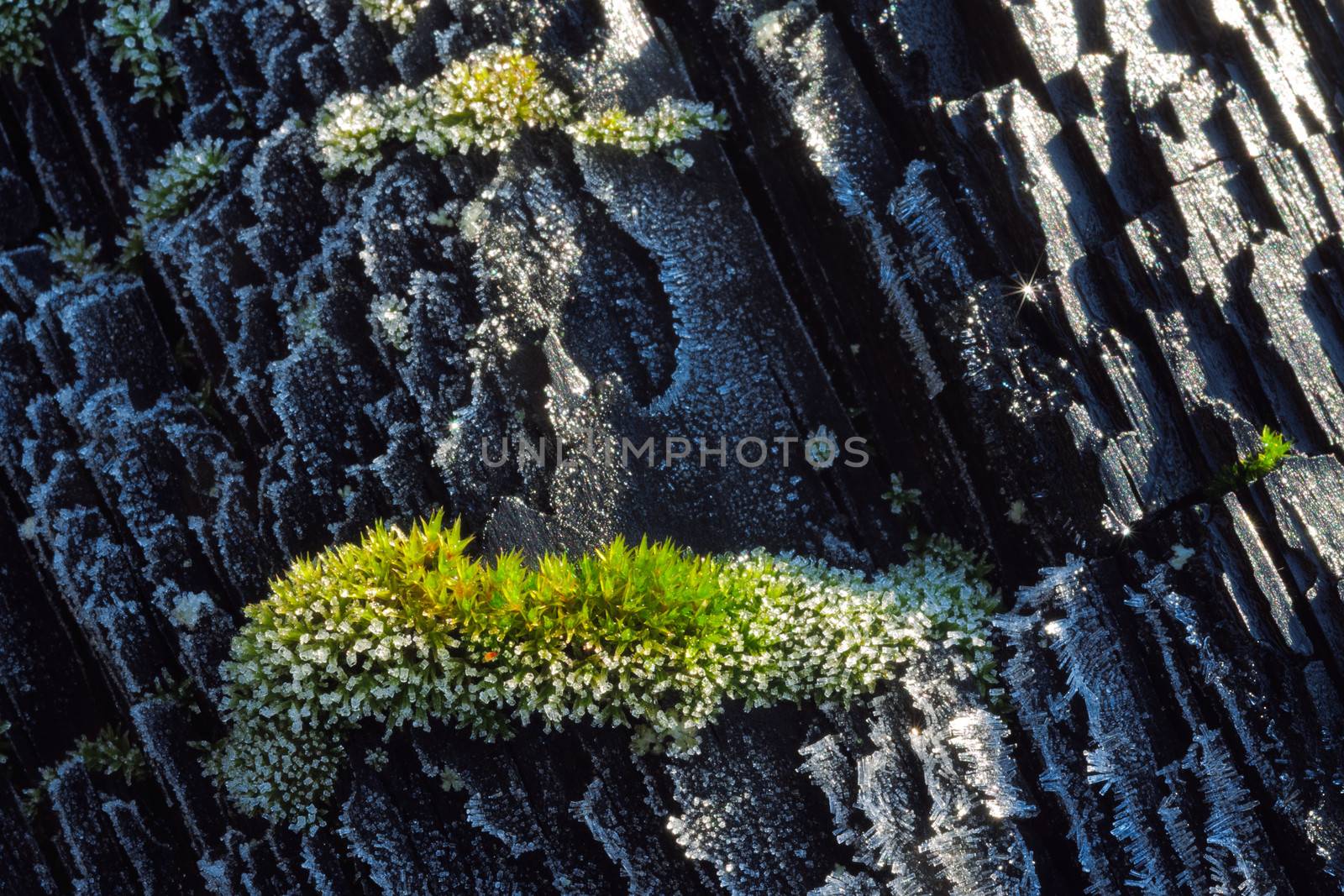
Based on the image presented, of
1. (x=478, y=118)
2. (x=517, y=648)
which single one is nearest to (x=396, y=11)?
(x=478, y=118)

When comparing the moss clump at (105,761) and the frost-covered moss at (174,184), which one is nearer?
the moss clump at (105,761)

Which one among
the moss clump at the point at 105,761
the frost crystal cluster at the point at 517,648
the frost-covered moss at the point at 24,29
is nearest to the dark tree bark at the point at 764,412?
the moss clump at the point at 105,761

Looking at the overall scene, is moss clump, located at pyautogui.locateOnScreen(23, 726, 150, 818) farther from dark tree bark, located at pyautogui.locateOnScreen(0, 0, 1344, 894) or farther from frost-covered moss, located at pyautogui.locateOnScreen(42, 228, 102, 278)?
frost-covered moss, located at pyautogui.locateOnScreen(42, 228, 102, 278)

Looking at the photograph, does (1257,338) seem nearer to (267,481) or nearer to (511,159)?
(511,159)

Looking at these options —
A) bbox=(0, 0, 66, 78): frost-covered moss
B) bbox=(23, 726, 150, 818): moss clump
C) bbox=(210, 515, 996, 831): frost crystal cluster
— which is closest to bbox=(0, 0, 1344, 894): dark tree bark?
bbox=(23, 726, 150, 818): moss clump

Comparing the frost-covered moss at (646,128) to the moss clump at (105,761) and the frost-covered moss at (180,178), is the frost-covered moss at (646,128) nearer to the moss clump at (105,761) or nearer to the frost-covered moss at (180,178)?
the frost-covered moss at (180,178)

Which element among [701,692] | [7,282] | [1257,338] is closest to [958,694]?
[701,692]
